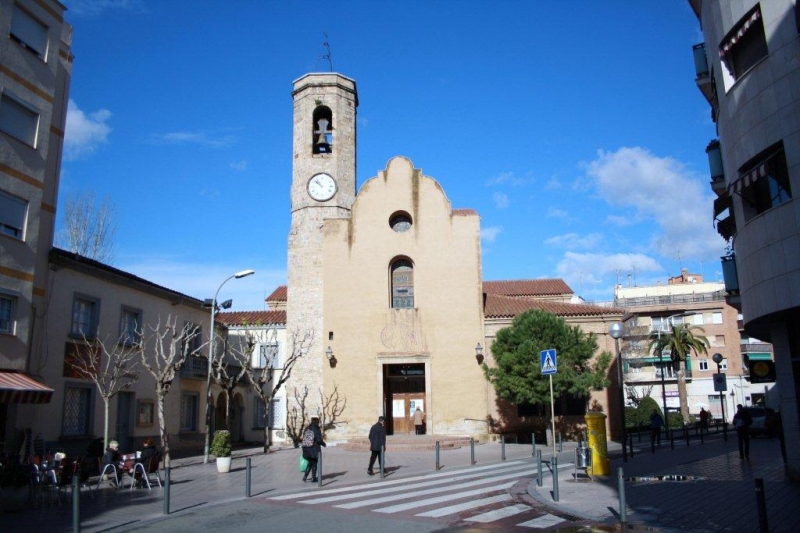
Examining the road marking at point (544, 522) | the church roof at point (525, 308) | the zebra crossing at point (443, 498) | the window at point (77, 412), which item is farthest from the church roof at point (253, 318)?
the road marking at point (544, 522)

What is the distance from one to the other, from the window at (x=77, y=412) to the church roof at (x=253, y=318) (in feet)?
52.2

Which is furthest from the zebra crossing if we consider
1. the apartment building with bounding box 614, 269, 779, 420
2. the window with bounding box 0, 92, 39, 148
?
the apartment building with bounding box 614, 269, 779, 420

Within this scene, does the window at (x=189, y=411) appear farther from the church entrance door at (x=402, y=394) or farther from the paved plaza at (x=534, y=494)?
the church entrance door at (x=402, y=394)

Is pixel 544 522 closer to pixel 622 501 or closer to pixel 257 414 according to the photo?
pixel 622 501

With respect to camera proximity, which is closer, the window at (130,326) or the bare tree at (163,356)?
the bare tree at (163,356)

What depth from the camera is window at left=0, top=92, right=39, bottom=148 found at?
18.7 meters

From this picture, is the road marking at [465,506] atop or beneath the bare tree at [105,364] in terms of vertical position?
beneath

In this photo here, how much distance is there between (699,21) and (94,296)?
2152cm

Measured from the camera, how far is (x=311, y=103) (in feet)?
112

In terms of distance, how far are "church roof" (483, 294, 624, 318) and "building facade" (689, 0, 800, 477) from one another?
15.8 meters

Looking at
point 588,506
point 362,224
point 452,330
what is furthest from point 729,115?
point 362,224

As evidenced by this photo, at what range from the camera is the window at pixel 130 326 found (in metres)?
24.1

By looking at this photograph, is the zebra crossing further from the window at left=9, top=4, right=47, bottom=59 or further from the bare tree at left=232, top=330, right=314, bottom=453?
the window at left=9, top=4, right=47, bottom=59

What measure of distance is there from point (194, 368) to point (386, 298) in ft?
31.1
